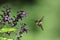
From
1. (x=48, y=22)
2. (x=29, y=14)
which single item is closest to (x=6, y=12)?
(x=29, y=14)

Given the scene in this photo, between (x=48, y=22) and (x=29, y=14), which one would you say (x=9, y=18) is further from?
(x=48, y=22)

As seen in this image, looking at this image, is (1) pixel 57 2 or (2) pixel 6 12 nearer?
(2) pixel 6 12

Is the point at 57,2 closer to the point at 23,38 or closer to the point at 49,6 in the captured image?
the point at 49,6

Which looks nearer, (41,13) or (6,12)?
(6,12)

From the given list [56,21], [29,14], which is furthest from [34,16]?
[56,21]

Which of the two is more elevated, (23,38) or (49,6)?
(49,6)
